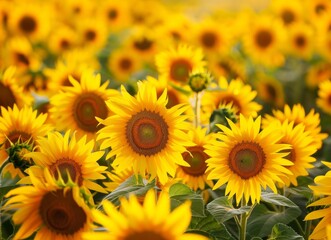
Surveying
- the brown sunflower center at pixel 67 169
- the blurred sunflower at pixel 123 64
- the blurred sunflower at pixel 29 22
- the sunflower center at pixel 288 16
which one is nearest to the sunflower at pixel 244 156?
the brown sunflower center at pixel 67 169

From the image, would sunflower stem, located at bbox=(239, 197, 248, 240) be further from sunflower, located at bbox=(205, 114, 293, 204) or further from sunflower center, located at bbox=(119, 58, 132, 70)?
sunflower center, located at bbox=(119, 58, 132, 70)

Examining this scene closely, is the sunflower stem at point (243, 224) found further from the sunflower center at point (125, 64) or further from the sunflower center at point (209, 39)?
the sunflower center at point (125, 64)

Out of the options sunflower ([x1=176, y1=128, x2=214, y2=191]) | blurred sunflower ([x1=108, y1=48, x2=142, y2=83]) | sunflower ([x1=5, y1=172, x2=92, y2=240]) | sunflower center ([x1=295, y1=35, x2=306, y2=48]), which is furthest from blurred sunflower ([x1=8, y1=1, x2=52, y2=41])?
sunflower ([x1=5, y1=172, x2=92, y2=240])

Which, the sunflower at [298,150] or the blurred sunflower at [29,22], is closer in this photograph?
the sunflower at [298,150]

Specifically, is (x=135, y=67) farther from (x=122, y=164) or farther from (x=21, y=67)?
(x=122, y=164)

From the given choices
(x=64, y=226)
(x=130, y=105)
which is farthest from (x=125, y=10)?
(x=64, y=226)

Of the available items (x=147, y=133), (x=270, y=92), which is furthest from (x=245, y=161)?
(x=270, y=92)
